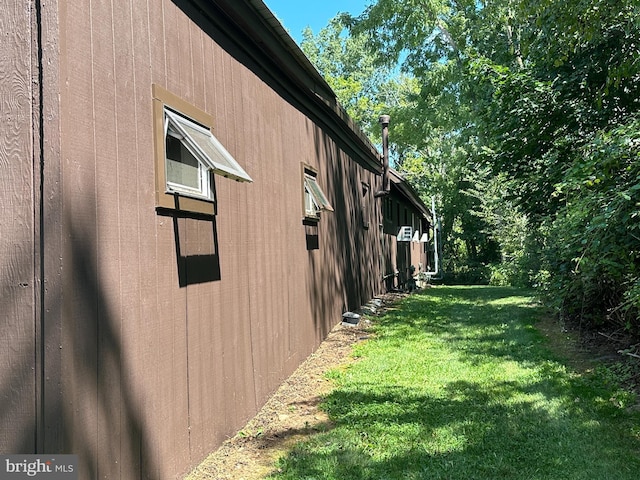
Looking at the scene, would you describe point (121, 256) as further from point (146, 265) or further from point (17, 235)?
point (17, 235)

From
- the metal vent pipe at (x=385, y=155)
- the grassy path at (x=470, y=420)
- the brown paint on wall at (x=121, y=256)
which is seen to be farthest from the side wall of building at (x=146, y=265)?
the metal vent pipe at (x=385, y=155)

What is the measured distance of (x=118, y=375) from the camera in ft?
8.43

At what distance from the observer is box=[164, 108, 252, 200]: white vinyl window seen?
10.4ft

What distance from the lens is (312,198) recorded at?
6.82 m

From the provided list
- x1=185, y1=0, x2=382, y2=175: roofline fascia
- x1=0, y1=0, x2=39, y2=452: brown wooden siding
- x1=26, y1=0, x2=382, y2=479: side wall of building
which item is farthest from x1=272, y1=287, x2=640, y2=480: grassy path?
x1=185, y1=0, x2=382, y2=175: roofline fascia

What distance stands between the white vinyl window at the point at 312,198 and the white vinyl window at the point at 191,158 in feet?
9.84

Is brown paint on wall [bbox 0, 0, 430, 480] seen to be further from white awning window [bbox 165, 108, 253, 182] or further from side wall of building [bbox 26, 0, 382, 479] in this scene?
white awning window [bbox 165, 108, 253, 182]

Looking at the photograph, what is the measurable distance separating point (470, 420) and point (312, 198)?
3.65 metres

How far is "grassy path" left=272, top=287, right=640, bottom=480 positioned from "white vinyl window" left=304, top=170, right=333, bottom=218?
204 cm

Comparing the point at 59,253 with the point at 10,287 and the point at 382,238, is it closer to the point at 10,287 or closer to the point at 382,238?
the point at 10,287

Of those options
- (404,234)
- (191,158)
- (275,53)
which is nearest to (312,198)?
(275,53)

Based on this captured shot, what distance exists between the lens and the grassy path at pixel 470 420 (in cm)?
333

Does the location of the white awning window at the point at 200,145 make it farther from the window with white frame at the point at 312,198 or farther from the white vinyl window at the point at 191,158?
the window with white frame at the point at 312,198

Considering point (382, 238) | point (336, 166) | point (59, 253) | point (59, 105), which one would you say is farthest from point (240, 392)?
point (382, 238)
